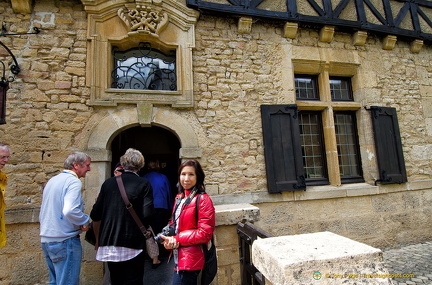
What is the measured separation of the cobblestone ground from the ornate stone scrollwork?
16.4ft

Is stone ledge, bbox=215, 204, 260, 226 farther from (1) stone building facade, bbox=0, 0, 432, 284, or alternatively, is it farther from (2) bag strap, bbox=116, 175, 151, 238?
(1) stone building facade, bbox=0, 0, 432, 284

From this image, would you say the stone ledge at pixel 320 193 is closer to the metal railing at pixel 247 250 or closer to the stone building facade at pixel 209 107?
the stone building facade at pixel 209 107

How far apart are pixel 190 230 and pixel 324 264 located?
931 mm

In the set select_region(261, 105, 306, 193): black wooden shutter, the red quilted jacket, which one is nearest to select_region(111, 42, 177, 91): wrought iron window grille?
select_region(261, 105, 306, 193): black wooden shutter

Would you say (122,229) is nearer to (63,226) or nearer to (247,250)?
(63,226)

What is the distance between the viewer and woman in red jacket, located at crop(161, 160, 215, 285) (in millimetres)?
1635

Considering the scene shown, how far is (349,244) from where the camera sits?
3.90 feet

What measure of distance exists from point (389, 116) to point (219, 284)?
4.53m

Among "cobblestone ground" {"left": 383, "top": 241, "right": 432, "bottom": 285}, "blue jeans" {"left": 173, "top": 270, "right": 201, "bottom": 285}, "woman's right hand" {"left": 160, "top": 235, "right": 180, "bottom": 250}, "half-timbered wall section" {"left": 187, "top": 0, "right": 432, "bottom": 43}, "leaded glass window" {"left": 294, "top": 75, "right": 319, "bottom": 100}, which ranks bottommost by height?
"cobblestone ground" {"left": 383, "top": 241, "right": 432, "bottom": 285}

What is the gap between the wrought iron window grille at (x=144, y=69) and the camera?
3672 millimetres

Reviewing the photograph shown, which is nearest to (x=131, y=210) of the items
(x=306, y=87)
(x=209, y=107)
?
(x=209, y=107)

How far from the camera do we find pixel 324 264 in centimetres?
103

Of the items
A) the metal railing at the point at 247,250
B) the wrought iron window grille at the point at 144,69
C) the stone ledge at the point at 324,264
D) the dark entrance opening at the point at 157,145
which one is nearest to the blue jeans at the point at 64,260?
the metal railing at the point at 247,250

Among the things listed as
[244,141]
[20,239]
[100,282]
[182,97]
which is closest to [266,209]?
[244,141]
